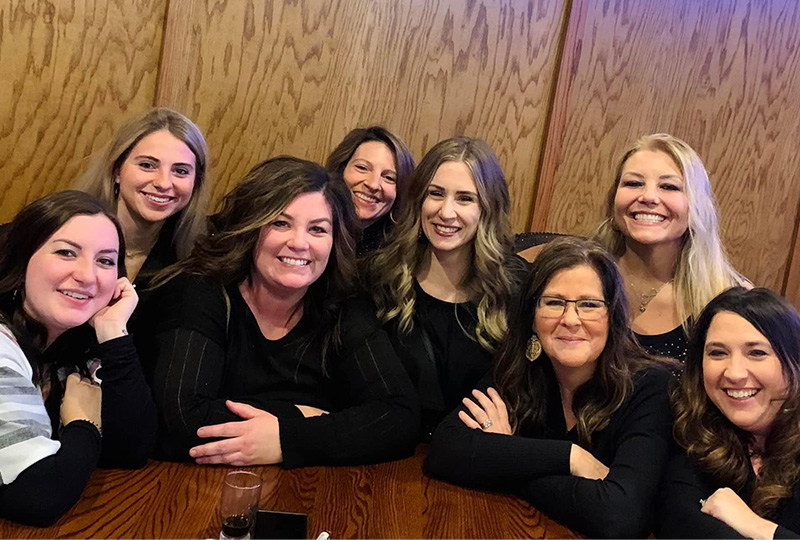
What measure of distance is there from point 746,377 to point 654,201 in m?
0.92

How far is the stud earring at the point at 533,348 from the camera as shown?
2088mm

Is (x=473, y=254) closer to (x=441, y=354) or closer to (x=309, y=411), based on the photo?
(x=441, y=354)

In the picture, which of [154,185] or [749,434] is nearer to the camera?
[749,434]

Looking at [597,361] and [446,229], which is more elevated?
[446,229]

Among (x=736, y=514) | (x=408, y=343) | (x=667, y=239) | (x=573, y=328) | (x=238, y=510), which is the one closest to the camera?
(x=238, y=510)

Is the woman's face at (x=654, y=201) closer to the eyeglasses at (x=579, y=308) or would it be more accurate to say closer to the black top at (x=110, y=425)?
the eyeglasses at (x=579, y=308)

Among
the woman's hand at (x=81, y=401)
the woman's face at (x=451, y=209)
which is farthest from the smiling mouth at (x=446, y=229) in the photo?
the woman's hand at (x=81, y=401)

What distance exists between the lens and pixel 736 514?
5.39 ft

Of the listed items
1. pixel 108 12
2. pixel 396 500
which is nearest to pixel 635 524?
pixel 396 500

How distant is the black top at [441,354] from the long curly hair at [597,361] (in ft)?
0.74

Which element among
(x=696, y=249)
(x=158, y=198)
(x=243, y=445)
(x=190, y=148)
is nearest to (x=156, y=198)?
(x=158, y=198)

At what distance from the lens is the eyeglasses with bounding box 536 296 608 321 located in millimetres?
2004

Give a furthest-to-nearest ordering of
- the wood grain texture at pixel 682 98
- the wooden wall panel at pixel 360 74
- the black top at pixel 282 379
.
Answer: the wood grain texture at pixel 682 98
the wooden wall panel at pixel 360 74
the black top at pixel 282 379

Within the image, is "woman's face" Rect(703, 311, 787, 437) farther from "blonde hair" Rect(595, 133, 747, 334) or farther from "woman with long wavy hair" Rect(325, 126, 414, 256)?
"woman with long wavy hair" Rect(325, 126, 414, 256)
